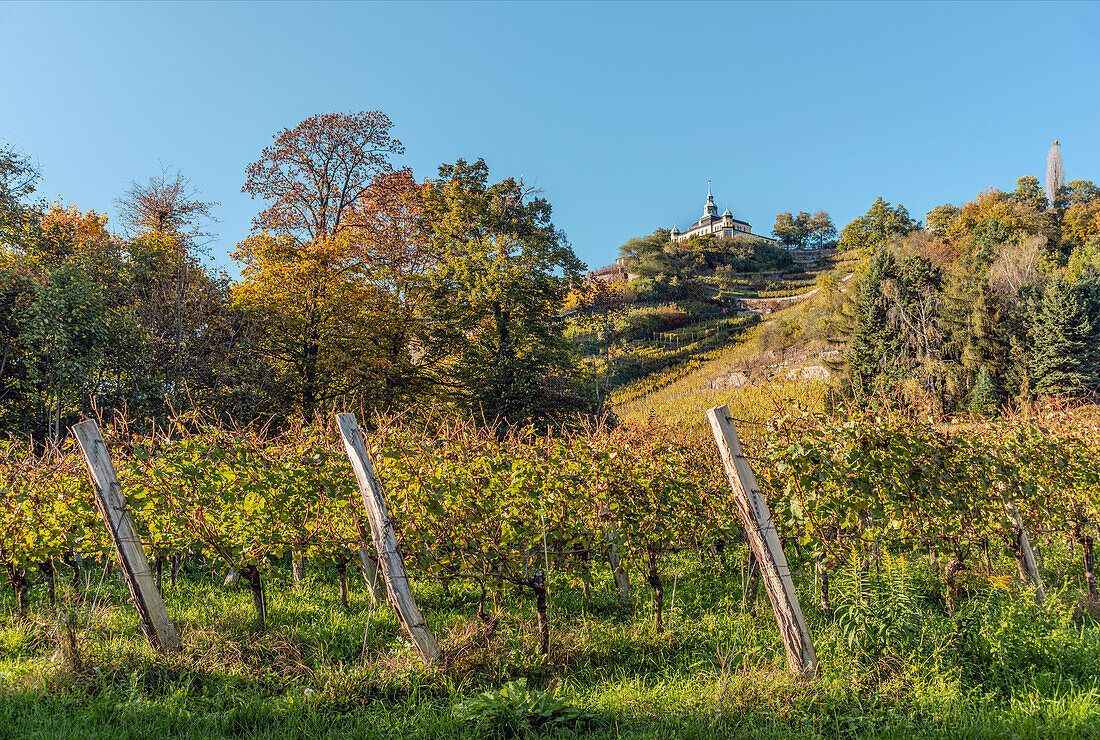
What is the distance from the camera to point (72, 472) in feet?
14.2

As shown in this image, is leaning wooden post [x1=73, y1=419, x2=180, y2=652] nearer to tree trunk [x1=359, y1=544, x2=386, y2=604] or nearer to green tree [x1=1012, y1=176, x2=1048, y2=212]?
tree trunk [x1=359, y1=544, x2=386, y2=604]

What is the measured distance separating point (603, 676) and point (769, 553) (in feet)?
4.40

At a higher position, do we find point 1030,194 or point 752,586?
point 1030,194

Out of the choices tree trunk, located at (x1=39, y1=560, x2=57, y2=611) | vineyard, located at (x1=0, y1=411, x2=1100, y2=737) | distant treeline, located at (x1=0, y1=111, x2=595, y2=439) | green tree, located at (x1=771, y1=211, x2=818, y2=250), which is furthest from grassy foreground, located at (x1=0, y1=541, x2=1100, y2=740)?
green tree, located at (x1=771, y1=211, x2=818, y2=250)

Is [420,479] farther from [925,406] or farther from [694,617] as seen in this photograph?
[925,406]

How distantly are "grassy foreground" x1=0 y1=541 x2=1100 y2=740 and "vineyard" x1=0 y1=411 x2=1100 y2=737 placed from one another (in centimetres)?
2

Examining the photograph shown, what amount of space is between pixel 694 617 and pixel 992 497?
8.10 ft

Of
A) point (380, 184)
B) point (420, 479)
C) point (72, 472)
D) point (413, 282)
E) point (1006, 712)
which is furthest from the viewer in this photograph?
point (380, 184)

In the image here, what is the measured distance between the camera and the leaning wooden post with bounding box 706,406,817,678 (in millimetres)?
3211

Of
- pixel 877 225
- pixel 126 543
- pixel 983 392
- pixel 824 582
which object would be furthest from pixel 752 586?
pixel 877 225

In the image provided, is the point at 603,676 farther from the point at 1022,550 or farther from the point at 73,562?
the point at 73,562

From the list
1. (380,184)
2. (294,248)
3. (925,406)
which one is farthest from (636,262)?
(925,406)

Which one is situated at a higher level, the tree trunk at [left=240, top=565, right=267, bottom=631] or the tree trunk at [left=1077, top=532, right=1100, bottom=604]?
the tree trunk at [left=240, top=565, right=267, bottom=631]

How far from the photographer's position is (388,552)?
11.1 ft
